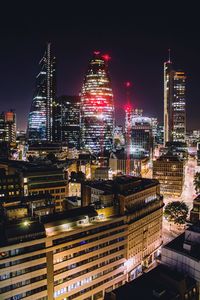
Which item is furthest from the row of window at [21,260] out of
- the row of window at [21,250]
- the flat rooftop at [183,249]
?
the flat rooftop at [183,249]

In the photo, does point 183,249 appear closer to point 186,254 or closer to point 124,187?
point 186,254

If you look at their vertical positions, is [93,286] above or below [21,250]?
below

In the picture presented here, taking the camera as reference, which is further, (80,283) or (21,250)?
(80,283)

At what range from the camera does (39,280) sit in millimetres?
38656

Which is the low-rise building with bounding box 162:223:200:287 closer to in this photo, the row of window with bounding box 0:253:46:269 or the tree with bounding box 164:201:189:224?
the row of window with bounding box 0:253:46:269

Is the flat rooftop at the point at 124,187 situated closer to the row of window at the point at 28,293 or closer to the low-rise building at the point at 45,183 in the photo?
the low-rise building at the point at 45,183

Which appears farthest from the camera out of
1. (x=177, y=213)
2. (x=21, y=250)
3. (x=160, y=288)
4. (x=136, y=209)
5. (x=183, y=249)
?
(x=177, y=213)

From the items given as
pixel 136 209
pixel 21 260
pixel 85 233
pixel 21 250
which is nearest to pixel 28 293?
pixel 21 260

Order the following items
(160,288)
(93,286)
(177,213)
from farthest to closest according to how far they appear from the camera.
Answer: (177,213) → (93,286) → (160,288)

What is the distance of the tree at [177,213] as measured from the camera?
77438 mm

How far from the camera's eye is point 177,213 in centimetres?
7869

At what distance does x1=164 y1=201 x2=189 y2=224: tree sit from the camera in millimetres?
77438

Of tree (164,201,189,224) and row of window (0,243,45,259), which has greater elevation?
row of window (0,243,45,259)

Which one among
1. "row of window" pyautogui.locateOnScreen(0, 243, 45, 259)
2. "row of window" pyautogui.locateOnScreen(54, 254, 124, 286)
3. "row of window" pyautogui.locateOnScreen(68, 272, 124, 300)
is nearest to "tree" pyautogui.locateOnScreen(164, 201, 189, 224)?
"row of window" pyautogui.locateOnScreen(54, 254, 124, 286)
